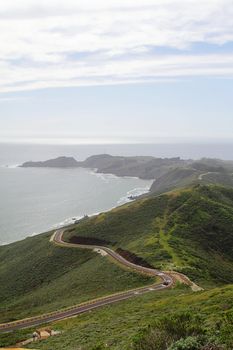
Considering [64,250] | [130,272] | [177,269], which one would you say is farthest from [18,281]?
[177,269]

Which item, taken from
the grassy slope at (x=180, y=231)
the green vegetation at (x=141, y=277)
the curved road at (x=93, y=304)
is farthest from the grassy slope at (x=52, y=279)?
the grassy slope at (x=180, y=231)

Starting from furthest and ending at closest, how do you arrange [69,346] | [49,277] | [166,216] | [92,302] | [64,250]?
[166,216] < [64,250] < [49,277] < [92,302] < [69,346]

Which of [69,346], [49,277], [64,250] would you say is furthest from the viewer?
[64,250]

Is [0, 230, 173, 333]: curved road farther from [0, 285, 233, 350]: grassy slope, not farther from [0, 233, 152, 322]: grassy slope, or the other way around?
[0, 285, 233, 350]: grassy slope

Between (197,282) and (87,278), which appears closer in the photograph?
(197,282)

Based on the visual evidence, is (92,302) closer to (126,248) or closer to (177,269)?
(177,269)

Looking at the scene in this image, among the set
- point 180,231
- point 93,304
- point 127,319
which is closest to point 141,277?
point 93,304

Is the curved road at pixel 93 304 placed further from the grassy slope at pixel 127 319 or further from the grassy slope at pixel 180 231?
the grassy slope at pixel 127 319
